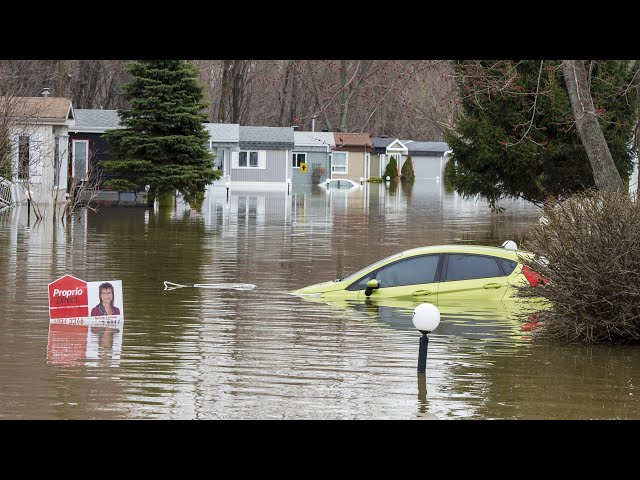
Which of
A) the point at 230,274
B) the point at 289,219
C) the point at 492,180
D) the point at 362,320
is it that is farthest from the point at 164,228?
the point at 362,320

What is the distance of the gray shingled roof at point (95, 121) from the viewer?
54500 millimetres

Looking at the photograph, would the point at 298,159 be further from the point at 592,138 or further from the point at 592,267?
the point at 592,267

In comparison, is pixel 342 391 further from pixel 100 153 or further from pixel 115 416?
pixel 100 153

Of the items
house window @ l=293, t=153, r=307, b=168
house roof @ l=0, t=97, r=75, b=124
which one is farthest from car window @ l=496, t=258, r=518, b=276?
house window @ l=293, t=153, r=307, b=168

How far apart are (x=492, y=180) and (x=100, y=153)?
79.9ft

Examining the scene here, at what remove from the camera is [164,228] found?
34.2 metres

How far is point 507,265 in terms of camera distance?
651 inches

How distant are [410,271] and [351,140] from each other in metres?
80.4

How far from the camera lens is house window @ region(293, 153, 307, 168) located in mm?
92500

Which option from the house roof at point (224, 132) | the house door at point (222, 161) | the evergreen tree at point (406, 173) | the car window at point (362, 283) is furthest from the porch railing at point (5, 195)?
the evergreen tree at point (406, 173)

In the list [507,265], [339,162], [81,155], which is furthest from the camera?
[339,162]


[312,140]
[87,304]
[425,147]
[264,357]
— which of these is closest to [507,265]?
[264,357]

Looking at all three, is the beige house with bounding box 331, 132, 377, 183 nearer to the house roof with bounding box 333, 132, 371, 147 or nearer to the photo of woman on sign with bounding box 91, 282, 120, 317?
the house roof with bounding box 333, 132, 371, 147

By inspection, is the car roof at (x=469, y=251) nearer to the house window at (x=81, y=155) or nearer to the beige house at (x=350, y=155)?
the house window at (x=81, y=155)
